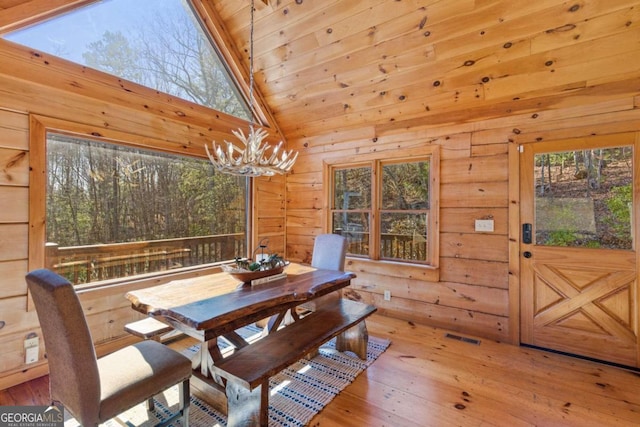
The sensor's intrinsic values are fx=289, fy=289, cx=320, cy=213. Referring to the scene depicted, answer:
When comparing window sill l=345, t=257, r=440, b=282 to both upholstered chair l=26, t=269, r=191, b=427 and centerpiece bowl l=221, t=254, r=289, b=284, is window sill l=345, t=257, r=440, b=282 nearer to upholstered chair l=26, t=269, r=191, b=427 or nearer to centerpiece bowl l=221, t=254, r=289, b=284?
centerpiece bowl l=221, t=254, r=289, b=284

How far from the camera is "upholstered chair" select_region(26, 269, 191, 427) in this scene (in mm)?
1272

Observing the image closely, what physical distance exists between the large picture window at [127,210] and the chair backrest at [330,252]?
1378mm

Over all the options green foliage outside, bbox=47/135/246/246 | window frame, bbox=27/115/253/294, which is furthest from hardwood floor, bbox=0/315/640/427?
green foliage outside, bbox=47/135/246/246

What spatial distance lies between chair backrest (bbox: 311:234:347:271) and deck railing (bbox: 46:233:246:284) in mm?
1374

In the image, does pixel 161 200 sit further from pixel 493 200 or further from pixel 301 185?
pixel 493 200

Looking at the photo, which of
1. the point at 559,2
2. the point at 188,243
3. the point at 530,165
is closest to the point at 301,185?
the point at 188,243

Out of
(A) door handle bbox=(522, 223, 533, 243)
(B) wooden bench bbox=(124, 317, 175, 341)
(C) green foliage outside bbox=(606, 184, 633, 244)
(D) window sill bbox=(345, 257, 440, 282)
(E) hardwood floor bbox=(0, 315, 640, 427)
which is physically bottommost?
(E) hardwood floor bbox=(0, 315, 640, 427)

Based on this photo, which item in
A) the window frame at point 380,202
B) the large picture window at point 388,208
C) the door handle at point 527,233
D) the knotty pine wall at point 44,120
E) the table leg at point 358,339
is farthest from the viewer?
the large picture window at point 388,208

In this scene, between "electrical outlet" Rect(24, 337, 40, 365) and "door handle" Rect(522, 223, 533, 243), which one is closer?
"electrical outlet" Rect(24, 337, 40, 365)

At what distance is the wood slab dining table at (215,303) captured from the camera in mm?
1699

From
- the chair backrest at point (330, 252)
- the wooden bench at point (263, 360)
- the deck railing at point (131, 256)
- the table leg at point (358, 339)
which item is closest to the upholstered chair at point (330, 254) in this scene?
the chair backrest at point (330, 252)

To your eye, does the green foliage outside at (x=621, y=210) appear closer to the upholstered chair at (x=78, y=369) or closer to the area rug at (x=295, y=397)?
the area rug at (x=295, y=397)

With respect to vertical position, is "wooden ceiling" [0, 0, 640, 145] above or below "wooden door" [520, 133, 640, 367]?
above

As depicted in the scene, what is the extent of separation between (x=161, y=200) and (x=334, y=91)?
7.92 feet
